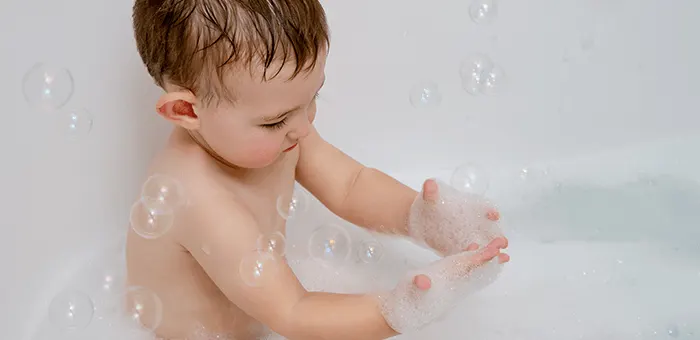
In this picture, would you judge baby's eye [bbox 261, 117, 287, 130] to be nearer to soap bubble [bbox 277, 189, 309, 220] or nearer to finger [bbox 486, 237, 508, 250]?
finger [bbox 486, 237, 508, 250]

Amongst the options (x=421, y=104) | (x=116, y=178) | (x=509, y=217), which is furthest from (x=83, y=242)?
(x=509, y=217)

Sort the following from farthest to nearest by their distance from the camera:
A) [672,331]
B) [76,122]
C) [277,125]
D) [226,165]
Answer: [672,331]
[76,122]
[226,165]
[277,125]

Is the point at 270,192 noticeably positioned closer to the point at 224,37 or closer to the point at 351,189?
the point at 351,189

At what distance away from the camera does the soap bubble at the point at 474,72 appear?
1.43 metres

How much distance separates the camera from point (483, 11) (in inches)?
60.0

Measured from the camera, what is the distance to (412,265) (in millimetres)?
1426

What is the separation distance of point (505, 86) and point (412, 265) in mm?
443

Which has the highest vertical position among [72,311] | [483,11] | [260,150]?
[483,11]

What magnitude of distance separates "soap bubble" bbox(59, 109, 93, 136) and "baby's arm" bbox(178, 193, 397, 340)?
32cm

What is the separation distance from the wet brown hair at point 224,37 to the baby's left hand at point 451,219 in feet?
1.06

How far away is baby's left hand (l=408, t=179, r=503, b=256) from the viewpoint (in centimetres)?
111

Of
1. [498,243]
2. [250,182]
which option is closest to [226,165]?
[250,182]

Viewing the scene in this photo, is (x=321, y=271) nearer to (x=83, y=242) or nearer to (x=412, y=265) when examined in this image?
(x=412, y=265)

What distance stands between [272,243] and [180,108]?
0.23 m
